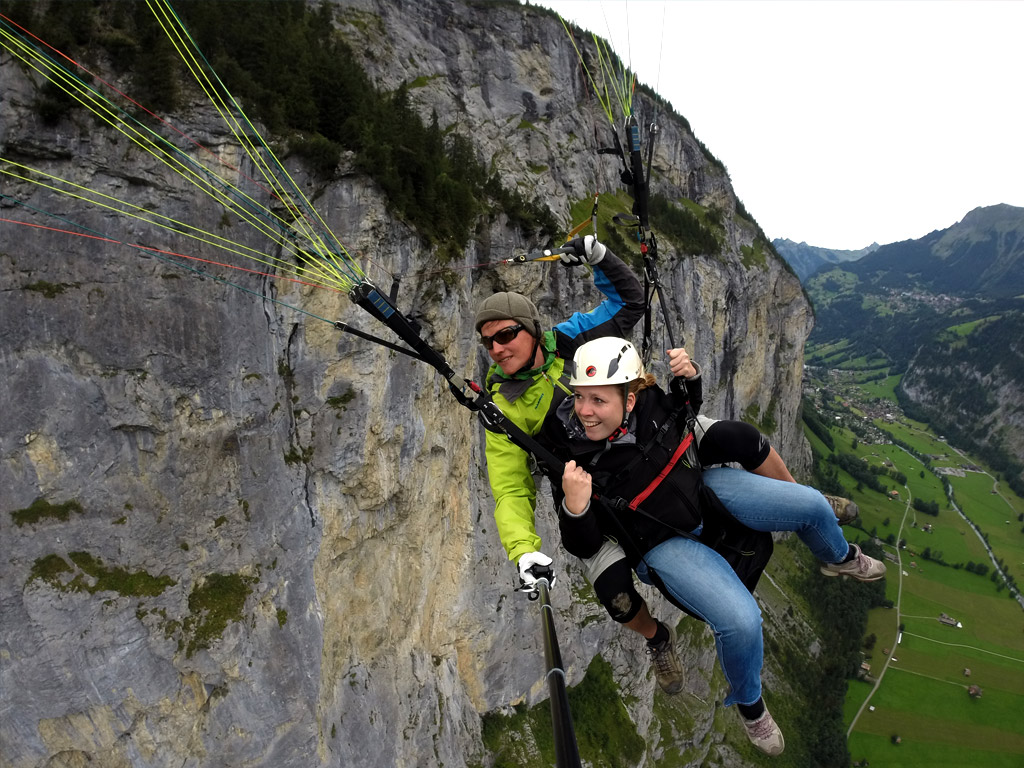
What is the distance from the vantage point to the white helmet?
12.7 feet

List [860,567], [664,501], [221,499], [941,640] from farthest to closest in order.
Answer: [941,640] < [221,499] < [860,567] < [664,501]

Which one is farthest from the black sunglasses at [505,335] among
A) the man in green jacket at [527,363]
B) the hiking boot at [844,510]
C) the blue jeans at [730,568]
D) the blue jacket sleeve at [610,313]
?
the hiking boot at [844,510]

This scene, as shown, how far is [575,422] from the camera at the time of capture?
4.20 metres

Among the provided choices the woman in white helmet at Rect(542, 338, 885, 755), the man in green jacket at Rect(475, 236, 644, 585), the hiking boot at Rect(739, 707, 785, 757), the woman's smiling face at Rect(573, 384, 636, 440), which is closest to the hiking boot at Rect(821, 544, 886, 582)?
the woman in white helmet at Rect(542, 338, 885, 755)

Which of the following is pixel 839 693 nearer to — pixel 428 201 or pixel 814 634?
pixel 814 634

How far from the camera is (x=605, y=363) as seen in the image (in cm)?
388

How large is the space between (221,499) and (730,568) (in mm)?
10159

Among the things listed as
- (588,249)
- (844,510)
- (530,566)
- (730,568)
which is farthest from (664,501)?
(588,249)

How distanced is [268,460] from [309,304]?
358 centimetres

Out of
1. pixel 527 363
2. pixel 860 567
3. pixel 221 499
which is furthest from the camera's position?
pixel 221 499

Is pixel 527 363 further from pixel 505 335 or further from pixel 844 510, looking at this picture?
pixel 844 510

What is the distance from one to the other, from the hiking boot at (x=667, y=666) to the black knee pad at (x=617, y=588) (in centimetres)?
111

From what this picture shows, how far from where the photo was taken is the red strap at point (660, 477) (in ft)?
13.1

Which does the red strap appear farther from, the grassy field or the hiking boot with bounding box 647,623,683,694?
the grassy field
